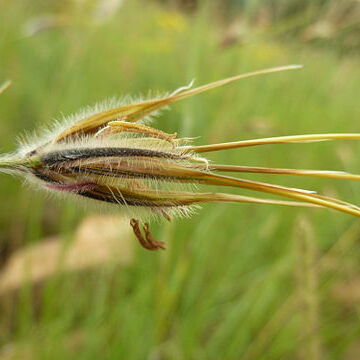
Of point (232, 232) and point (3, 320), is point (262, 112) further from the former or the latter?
point (3, 320)

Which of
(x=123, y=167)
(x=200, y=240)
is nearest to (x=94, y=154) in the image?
(x=123, y=167)

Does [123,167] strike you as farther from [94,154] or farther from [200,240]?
[200,240]

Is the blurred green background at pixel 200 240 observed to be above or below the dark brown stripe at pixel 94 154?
above

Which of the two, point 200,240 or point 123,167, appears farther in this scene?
point 200,240

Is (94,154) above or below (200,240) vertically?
below

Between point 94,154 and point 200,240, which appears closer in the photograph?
point 94,154

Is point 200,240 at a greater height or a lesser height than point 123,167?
greater

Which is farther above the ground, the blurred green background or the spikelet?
the blurred green background

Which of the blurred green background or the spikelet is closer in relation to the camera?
the spikelet
